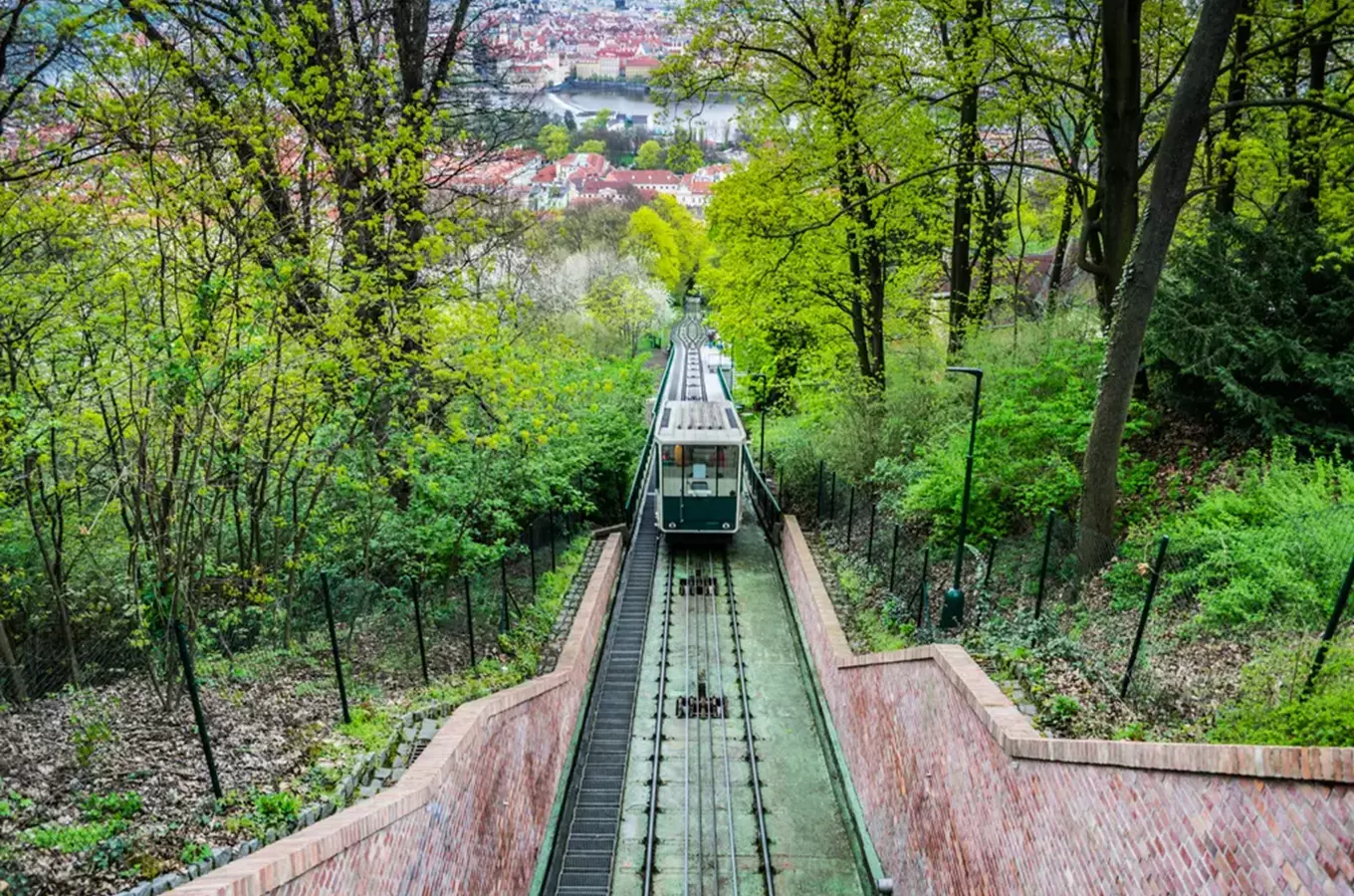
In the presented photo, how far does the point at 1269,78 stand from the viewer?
15.1 m

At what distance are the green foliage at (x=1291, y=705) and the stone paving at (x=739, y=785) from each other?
5.73 meters

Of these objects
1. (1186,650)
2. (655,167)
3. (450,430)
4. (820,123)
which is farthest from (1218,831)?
(655,167)

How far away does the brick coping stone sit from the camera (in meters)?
3.86

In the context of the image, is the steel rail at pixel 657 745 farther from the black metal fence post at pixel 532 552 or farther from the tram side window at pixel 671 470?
the black metal fence post at pixel 532 552

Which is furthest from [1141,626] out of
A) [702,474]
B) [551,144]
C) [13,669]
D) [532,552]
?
[551,144]

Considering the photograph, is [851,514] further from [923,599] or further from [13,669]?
[13,669]

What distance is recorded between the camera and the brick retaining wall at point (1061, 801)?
3965mm

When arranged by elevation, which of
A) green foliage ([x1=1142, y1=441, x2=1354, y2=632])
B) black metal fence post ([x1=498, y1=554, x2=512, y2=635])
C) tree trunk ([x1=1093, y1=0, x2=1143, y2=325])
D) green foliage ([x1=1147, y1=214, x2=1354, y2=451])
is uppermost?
tree trunk ([x1=1093, y1=0, x2=1143, y2=325])

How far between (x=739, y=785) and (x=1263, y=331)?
30.7 feet

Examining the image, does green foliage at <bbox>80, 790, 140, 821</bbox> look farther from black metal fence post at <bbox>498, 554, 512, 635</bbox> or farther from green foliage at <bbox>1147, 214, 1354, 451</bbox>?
green foliage at <bbox>1147, 214, 1354, 451</bbox>

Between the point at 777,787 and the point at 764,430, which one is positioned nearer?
the point at 777,787

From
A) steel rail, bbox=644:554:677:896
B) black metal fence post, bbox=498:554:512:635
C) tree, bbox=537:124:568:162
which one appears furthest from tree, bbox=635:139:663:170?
black metal fence post, bbox=498:554:512:635

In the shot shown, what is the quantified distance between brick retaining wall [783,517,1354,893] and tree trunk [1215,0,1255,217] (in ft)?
28.7

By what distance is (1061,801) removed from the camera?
6055 mm
